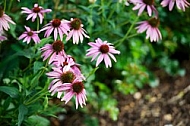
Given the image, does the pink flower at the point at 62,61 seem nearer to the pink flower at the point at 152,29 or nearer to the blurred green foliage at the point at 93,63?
the blurred green foliage at the point at 93,63

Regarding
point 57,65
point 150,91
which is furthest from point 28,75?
point 150,91

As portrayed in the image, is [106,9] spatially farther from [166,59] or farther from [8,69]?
[166,59]

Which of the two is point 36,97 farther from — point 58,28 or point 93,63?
point 93,63

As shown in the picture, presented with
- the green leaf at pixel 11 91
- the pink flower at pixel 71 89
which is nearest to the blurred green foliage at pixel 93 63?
the green leaf at pixel 11 91

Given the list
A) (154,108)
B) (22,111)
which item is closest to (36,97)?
(22,111)

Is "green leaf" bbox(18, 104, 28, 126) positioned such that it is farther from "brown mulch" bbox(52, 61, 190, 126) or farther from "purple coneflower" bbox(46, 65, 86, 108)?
"brown mulch" bbox(52, 61, 190, 126)

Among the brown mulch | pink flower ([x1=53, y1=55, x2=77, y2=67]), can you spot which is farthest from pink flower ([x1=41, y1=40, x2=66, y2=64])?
the brown mulch
